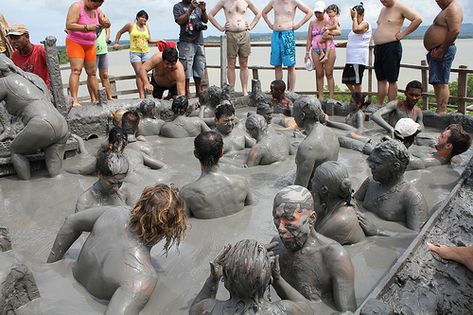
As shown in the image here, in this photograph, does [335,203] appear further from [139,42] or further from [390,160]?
[139,42]

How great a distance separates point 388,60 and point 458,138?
2.84 m

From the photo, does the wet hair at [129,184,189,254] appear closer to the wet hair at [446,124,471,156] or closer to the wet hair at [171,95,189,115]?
the wet hair at [446,124,471,156]

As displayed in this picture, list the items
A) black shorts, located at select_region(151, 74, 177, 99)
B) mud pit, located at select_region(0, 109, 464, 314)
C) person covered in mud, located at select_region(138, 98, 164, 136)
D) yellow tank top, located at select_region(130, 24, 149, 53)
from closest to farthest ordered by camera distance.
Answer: mud pit, located at select_region(0, 109, 464, 314)
person covered in mud, located at select_region(138, 98, 164, 136)
yellow tank top, located at select_region(130, 24, 149, 53)
black shorts, located at select_region(151, 74, 177, 99)

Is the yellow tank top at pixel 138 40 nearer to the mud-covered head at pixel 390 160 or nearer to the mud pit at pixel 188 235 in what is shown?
the mud pit at pixel 188 235

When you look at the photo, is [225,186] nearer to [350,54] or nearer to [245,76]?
[350,54]

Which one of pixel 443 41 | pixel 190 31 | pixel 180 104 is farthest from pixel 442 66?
pixel 190 31

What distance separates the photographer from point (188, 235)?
4117mm

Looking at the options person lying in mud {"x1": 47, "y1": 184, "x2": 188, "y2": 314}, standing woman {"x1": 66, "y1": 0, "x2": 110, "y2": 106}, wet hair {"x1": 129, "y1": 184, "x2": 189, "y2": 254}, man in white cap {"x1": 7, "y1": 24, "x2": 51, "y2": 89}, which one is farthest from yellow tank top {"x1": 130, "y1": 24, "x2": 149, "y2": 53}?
wet hair {"x1": 129, "y1": 184, "x2": 189, "y2": 254}

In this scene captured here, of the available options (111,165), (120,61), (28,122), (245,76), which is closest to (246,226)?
(111,165)

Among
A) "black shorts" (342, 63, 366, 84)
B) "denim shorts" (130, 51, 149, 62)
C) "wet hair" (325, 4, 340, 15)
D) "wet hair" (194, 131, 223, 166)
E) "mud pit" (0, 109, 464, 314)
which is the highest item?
"wet hair" (325, 4, 340, 15)

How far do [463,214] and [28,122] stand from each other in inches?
183

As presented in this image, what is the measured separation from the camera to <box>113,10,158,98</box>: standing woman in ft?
28.7

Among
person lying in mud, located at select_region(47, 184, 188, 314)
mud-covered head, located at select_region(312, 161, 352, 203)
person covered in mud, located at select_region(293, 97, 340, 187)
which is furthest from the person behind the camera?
person covered in mud, located at select_region(293, 97, 340, 187)

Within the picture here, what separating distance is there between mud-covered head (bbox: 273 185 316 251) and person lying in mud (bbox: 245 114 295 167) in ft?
10.1
